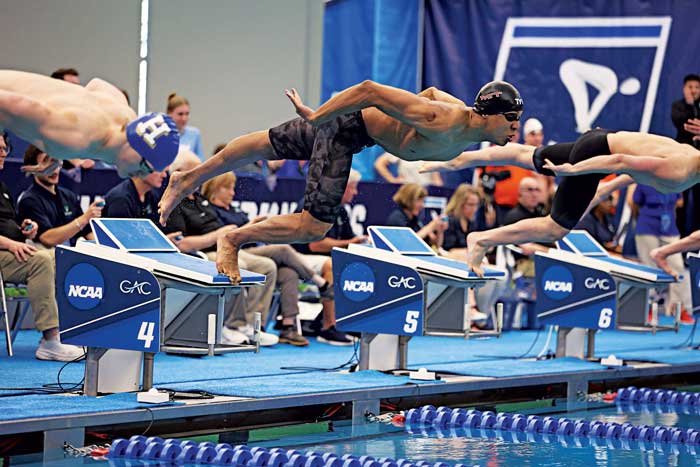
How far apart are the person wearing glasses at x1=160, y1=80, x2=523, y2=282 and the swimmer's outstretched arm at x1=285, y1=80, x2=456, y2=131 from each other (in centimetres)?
5

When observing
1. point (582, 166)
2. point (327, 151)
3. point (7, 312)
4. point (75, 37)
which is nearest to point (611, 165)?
point (582, 166)

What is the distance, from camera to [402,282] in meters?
8.40

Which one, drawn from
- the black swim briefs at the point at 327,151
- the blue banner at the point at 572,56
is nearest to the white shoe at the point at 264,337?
the black swim briefs at the point at 327,151

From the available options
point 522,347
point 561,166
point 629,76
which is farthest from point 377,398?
point 629,76

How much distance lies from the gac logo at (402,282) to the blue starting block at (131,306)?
4.97ft

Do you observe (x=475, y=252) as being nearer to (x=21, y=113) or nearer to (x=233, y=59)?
(x=21, y=113)

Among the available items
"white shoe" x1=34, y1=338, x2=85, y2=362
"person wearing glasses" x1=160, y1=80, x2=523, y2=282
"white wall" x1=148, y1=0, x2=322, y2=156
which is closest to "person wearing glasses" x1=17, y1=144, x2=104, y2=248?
"white shoe" x1=34, y1=338, x2=85, y2=362

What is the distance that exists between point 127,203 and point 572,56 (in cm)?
876

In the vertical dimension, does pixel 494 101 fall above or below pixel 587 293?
above

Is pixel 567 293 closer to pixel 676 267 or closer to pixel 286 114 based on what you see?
pixel 676 267

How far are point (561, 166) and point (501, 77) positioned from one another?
8773mm

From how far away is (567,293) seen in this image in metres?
9.76

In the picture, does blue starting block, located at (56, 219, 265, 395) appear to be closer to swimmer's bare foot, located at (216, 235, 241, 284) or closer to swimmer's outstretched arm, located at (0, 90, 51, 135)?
swimmer's bare foot, located at (216, 235, 241, 284)

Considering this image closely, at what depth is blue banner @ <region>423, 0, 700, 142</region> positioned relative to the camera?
50.0 ft
